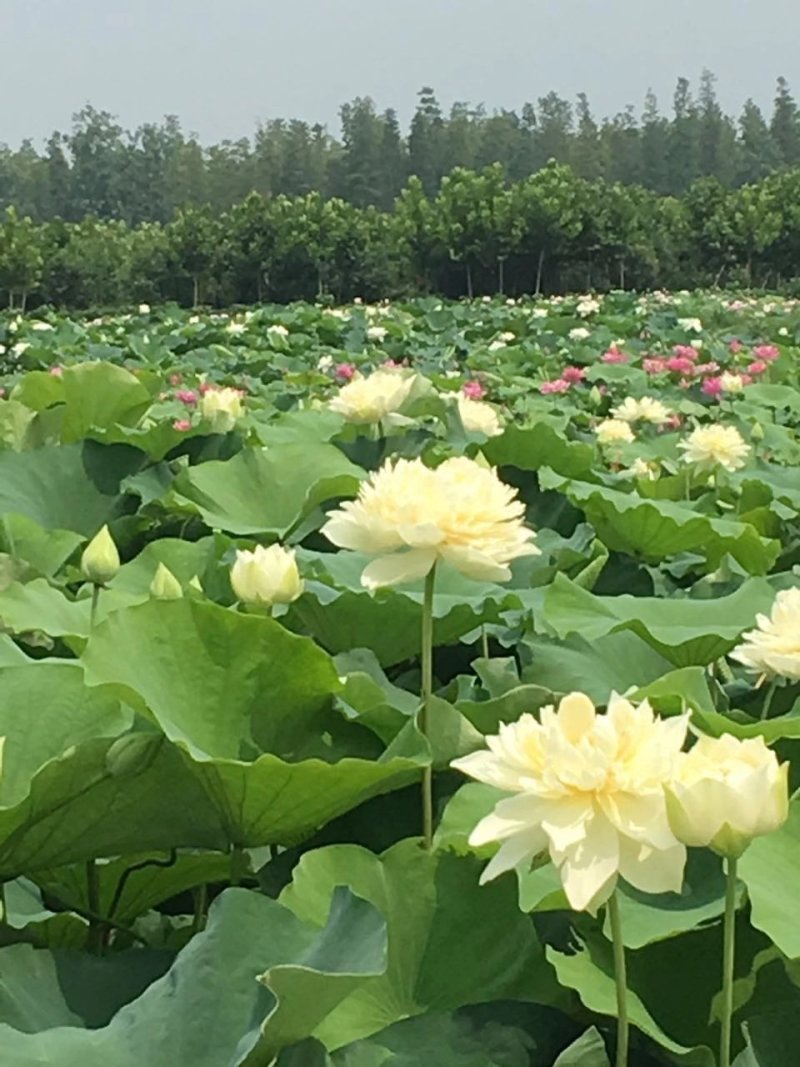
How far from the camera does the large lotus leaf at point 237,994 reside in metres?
0.55

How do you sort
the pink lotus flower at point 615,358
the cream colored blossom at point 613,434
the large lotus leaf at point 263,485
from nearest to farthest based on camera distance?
the large lotus leaf at point 263,485 → the cream colored blossom at point 613,434 → the pink lotus flower at point 615,358

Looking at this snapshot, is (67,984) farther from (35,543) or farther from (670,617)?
(35,543)

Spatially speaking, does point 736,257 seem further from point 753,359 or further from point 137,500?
point 137,500

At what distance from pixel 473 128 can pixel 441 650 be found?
226 feet

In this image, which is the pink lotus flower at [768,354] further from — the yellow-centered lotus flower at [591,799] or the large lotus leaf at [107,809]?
the yellow-centered lotus flower at [591,799]

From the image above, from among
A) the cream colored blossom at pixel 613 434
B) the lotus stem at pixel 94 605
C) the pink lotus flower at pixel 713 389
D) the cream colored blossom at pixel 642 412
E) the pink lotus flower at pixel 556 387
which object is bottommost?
the pink lotus flower at pixel 556 387

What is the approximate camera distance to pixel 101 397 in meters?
1.93

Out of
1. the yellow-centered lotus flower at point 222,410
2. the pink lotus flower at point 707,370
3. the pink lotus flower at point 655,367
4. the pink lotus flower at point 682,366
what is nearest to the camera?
the yellow-centered lotus flower at point 222,410

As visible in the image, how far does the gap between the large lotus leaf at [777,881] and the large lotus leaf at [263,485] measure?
783mm

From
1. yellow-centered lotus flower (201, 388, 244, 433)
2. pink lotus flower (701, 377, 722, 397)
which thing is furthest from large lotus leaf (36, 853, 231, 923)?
pink lotus flower (701, 377, 722, 397)

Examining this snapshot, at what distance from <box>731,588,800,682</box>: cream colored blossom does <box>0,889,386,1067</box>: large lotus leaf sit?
0.37 metres

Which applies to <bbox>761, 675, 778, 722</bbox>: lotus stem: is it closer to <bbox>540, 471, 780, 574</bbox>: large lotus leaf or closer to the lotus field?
the lotus field

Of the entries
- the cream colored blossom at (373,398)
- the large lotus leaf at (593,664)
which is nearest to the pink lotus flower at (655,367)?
the cream colored blossom at (373,398)

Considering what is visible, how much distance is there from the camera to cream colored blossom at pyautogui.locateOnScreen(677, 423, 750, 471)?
1849 millimetres
